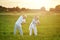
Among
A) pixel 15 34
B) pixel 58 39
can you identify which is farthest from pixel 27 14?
pixel 58 39

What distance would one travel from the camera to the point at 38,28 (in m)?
3.01

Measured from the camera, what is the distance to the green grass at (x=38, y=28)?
9.82 ft

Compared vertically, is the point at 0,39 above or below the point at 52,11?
below

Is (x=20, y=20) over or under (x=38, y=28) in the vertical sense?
over

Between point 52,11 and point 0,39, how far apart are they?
75 cm

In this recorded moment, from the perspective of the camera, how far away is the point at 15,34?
118 inches

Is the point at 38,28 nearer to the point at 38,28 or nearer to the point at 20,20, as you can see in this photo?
the point at 38,28

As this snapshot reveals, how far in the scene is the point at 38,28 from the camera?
9.89ft

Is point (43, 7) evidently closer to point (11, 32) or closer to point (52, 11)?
point (52, 11)

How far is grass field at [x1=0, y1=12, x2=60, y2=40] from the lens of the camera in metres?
2.99

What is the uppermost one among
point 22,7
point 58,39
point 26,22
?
point 22,7

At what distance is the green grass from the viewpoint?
299cm

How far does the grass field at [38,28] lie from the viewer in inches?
118

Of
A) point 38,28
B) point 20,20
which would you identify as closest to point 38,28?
point 38,28
